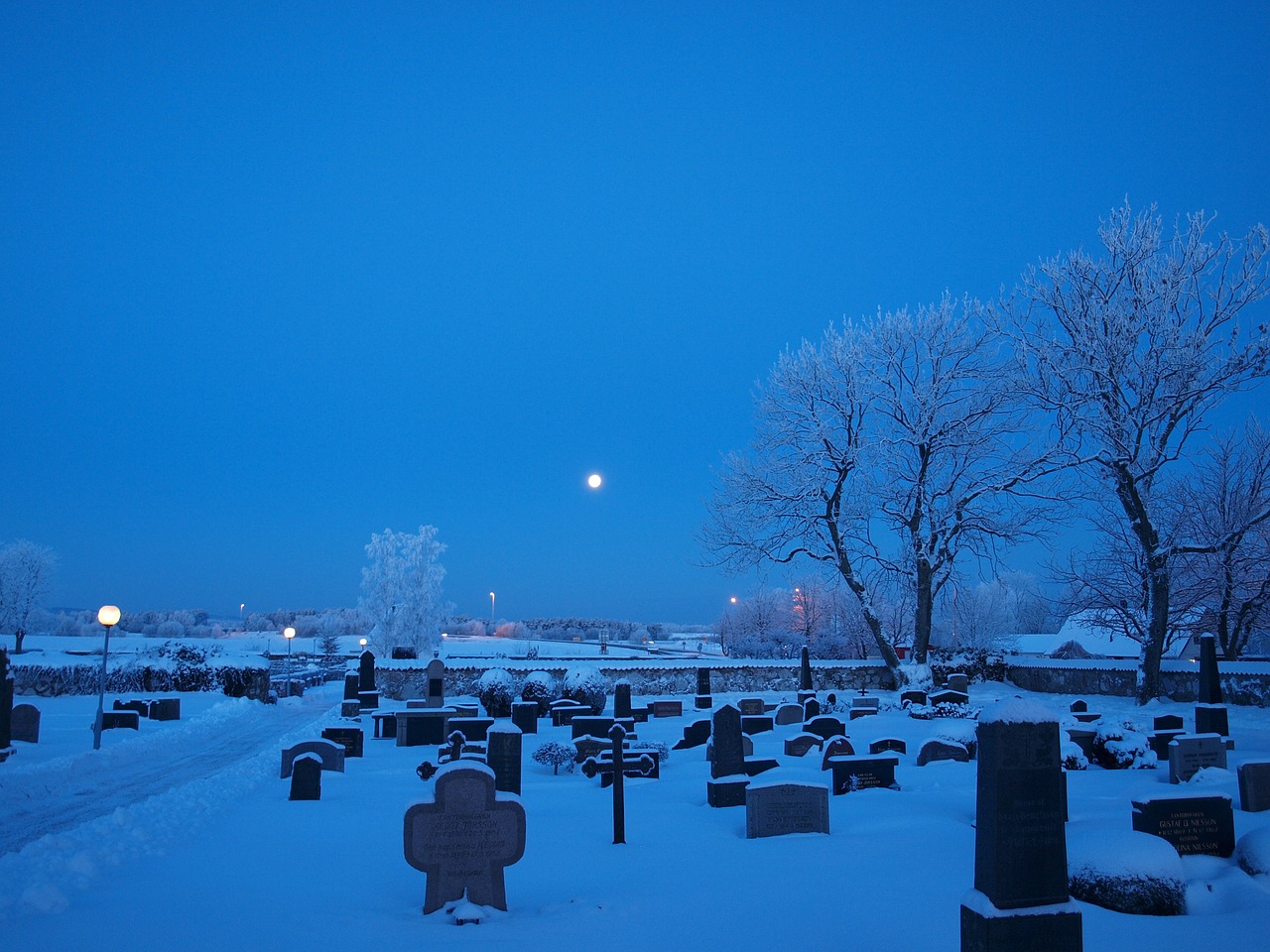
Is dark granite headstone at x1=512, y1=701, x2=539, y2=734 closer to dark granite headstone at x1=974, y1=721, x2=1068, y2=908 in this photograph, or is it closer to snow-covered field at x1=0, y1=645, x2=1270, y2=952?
snow-covered field at x1=0, y1=645, x2=1270, y2=952

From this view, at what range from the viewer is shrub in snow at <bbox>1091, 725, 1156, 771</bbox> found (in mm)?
12930

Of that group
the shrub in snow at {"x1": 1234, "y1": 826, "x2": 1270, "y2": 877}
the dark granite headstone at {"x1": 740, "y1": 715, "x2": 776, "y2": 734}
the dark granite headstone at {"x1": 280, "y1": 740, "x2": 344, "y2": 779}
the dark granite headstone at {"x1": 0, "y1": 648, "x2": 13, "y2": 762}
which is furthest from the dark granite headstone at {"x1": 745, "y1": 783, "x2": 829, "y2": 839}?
the dark granite headstone at {"x1": 0, "y1": 648, "x2": 13, "y2": 762}

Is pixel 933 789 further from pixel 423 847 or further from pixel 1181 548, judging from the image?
pixel 1181 548

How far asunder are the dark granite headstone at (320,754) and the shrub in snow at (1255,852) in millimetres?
12111

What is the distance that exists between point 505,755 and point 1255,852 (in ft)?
26.2

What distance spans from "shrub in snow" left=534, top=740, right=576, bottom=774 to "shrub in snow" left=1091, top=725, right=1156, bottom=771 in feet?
30.3

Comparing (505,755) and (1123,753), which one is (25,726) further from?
(1123,753)

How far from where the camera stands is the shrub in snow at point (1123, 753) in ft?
42.4

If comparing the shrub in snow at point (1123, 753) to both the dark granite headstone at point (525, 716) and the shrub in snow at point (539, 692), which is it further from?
the shrub in snow at point (539, 692)

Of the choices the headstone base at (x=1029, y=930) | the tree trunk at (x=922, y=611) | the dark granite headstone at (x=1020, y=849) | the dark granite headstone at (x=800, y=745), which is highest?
the tree trunk at (x=922, y=611)

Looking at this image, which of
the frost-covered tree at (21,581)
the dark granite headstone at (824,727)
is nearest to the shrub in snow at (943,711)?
the dark granite headstone at (824,727)

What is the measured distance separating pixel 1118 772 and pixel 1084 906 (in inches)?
318

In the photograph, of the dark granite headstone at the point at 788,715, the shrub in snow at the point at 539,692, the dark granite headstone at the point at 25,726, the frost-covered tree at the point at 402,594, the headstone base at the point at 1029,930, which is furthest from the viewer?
the frost-covered tree at the point at 402,594

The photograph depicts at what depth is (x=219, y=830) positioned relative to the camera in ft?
30.2
